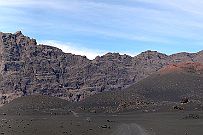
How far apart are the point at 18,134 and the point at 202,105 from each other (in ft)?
361

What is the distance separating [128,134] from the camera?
5894 cm

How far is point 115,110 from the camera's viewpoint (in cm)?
18725

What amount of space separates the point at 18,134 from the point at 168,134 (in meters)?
23.8

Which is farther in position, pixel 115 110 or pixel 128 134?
pixel 115 110

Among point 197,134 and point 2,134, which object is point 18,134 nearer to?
point 2,134

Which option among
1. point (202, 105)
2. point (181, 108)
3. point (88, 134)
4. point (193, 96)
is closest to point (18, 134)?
point (88, 134)

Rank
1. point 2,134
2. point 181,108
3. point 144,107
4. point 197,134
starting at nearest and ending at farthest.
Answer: point 197,134 → point 2,134 → point 181,108 → point 144,107

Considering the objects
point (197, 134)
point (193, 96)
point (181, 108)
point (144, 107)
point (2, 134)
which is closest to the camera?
point (197, 134)

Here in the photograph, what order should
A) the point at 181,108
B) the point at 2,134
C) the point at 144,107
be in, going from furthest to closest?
the point at 144,107, the point at 181,108, the point at 2,134

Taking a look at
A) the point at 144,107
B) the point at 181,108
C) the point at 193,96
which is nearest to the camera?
the point at 181,108

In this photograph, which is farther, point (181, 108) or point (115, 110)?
point (115, 110)

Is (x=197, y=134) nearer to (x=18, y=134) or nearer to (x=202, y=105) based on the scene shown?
(x=18, y=134)

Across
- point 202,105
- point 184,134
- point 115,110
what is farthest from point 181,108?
point 184,134

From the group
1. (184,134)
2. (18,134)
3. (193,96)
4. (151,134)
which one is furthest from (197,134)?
(193,96)
